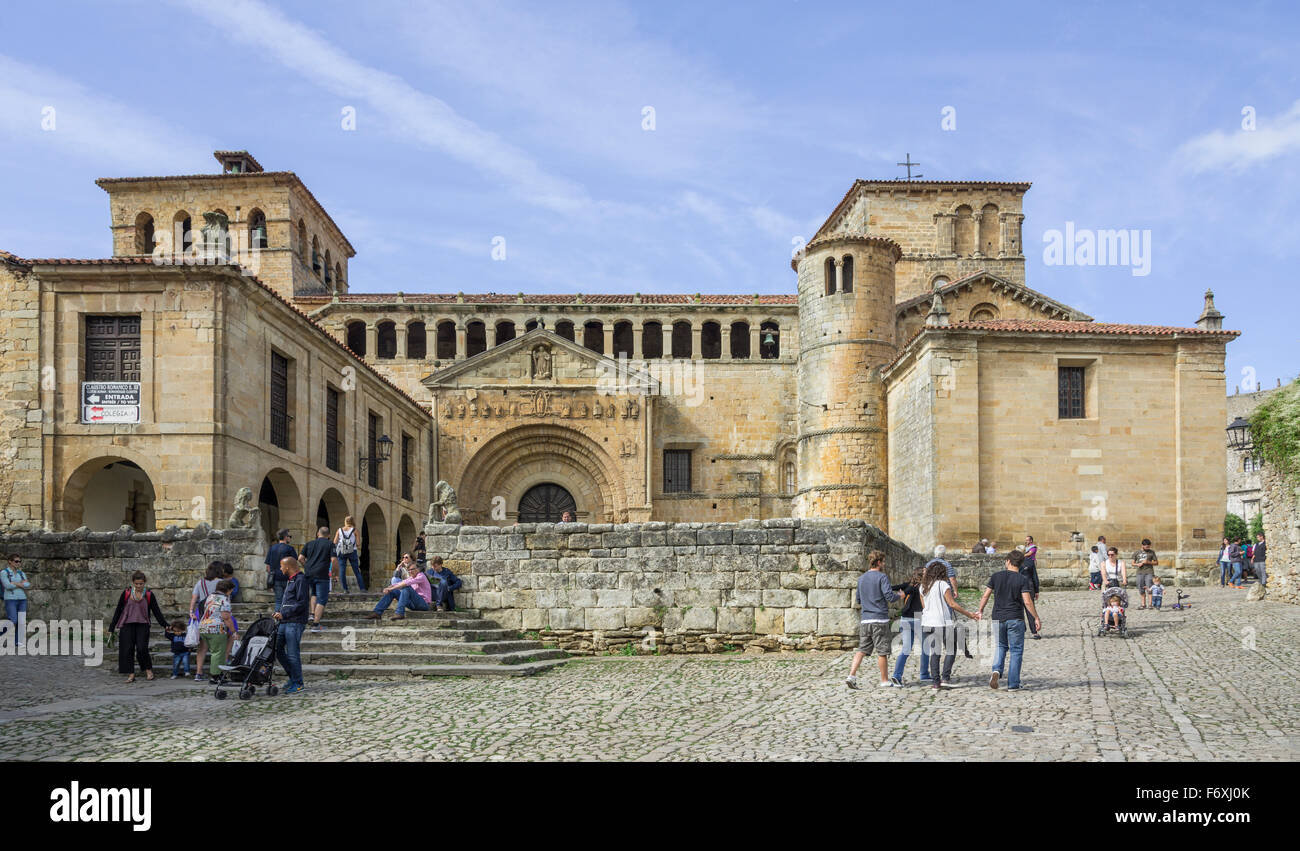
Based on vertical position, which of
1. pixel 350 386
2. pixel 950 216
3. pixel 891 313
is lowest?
pixel 350 386

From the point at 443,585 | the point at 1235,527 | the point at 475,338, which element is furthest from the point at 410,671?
the point at 1235,527

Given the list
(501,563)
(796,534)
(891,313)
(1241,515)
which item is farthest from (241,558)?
(1241,515)

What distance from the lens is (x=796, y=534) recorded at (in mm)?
15266

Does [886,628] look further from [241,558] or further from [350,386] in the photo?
[350,386]

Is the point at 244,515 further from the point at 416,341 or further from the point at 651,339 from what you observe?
the point at 651,339

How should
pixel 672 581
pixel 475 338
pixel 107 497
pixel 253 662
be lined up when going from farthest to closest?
1. pixel 475 338
2. pixel 107 497
3. pixel 672 581
4. pixel 253 662

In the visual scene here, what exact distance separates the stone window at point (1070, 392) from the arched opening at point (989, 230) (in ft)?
52.4

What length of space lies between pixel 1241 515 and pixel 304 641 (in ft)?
238

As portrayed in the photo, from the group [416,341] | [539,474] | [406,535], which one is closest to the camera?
[406,535]

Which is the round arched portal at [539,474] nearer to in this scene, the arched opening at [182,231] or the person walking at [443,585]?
the arched opening at [182,231]

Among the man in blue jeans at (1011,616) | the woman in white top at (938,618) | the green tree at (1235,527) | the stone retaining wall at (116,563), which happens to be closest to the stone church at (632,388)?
the stone retaining wall at (116,563)

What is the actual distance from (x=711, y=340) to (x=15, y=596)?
3023cm

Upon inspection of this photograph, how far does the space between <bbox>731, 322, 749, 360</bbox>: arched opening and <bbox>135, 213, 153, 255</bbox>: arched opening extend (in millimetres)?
22929

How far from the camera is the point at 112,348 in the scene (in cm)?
2130
